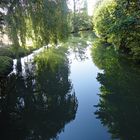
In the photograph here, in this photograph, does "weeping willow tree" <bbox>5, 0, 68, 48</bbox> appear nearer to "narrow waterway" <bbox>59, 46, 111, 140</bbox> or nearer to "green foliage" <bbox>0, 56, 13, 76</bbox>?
"green foliage" <bbox>0, 56, 13, 76</bbox>

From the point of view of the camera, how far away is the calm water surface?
534 inches

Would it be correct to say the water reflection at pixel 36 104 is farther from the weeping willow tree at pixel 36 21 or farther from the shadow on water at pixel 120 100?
the weeping willow tree at pixel 36 21

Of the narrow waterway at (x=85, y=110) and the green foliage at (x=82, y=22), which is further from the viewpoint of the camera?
the green foliage at (x=82, y=22)

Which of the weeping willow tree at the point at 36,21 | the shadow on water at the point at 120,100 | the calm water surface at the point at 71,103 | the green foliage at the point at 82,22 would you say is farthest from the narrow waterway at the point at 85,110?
the green foliage at the point at 82,22

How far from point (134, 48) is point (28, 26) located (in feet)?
31.6

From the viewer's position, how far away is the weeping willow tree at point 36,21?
25.2m

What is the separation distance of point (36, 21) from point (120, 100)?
41.1ft

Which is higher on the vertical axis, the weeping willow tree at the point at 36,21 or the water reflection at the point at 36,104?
Result: the weeping willow tree at the point at 36,21

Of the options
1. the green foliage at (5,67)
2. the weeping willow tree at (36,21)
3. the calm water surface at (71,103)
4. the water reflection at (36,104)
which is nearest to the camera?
the calm water surface at (71,103)

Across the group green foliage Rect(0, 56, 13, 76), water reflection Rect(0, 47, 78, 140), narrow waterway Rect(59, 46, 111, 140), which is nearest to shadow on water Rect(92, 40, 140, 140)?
narrow waterway Rect(59, 46, 111, 140)

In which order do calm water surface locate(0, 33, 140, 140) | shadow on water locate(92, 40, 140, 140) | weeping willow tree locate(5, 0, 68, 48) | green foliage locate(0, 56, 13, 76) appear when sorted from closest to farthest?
shadow on water locate(92, 40, 140, 140) < calm water surface locate(0, 33, 140, 140) < weeping willow tree locate(5, 0, 68, 48) < green foliage locate(0, 56, 13, 76)

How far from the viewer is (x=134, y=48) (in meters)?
27.6

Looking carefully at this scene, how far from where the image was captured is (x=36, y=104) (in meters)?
17.7

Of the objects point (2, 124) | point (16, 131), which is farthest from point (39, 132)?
point (2, 124)
